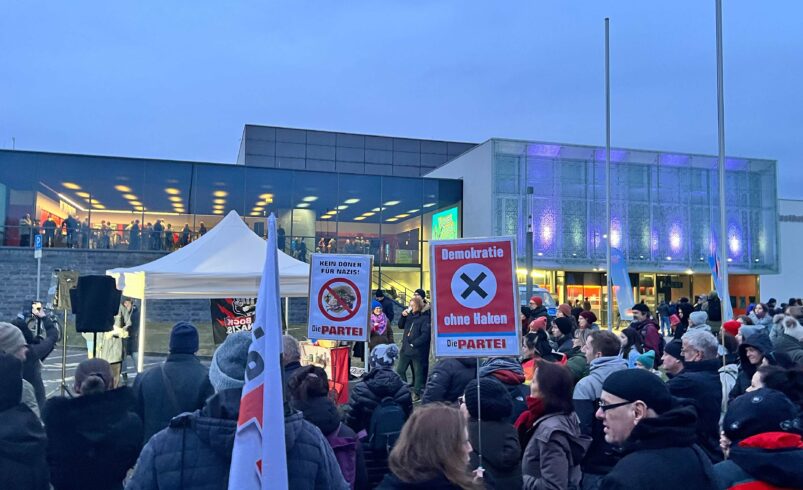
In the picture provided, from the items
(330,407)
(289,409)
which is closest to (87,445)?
(330,407)

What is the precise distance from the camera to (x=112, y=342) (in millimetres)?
11672

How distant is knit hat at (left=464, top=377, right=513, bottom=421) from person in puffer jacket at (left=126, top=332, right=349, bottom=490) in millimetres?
1519

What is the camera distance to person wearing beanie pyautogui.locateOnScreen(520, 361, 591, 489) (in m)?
3.82

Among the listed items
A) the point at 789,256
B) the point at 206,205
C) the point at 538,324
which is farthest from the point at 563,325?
the point at 789,256

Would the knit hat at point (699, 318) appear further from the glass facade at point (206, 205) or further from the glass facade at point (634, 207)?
the glass facade at point (634, 207)

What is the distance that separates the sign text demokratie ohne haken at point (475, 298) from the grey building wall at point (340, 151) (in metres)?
49.5

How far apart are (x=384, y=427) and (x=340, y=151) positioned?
51.7 meters

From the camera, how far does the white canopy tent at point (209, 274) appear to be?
1021cm

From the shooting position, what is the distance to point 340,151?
5547 centimetres

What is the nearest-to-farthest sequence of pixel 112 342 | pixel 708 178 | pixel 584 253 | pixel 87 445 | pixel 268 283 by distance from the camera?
pixel 268 283 → pixel 87 445 → pixel 112 342 → pixel 584 253 → pixel 708 178

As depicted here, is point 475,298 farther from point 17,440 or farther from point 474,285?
point 17,440

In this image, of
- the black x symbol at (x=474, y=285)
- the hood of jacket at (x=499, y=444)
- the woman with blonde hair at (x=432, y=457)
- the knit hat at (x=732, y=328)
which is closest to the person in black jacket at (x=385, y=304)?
the knit hat at (x=732, y=328)

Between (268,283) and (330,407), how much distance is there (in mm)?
1843

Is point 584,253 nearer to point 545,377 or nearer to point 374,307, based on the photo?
point 374,307
